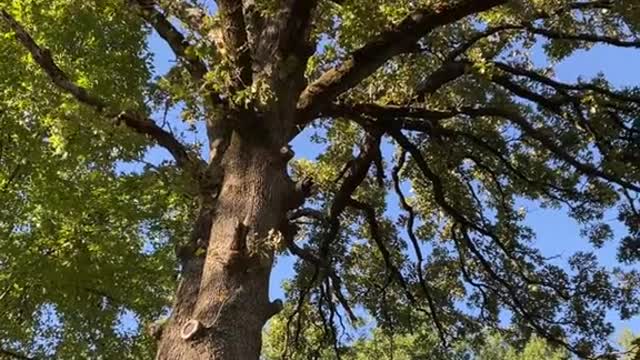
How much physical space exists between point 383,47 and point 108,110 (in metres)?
1.98

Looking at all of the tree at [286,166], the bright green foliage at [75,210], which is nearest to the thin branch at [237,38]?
the tree at [286,166]

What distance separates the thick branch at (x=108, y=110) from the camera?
197 inches

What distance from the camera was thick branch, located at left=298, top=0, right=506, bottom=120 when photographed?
5461mm

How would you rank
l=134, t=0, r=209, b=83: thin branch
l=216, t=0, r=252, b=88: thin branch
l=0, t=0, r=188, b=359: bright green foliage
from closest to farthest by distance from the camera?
l=216, t=0, r=252, b=88: thin branch, l=134, t=0, r=209, b=83: thin branch, l=0, t=0, r=188, b=359: bright green foliage

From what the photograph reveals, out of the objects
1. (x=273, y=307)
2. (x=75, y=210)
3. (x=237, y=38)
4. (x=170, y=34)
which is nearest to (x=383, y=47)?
(x=237, y=38)

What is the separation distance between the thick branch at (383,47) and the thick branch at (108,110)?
3.35 feet

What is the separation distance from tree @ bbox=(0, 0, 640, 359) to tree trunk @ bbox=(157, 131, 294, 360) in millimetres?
14

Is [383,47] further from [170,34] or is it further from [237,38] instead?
[170,34]

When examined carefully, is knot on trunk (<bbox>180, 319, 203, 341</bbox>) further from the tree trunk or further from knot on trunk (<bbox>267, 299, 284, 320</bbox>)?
knot on trunk (<bbox>267, 299, 284, 320</bbox>)

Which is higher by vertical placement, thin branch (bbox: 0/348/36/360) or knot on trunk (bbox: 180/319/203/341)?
thin branch (bbox: 0/348/36/360)

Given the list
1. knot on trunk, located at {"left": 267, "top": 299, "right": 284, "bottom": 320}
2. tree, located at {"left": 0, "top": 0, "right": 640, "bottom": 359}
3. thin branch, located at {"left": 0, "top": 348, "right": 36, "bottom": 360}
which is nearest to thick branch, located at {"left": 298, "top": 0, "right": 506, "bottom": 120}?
tree, located at {"left": 0, "top": 0, "right": 640, "bottom": 359}

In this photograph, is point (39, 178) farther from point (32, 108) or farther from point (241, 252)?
point (241, 252)

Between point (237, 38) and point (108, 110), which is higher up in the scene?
point (237, 38)

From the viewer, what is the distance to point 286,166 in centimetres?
501
